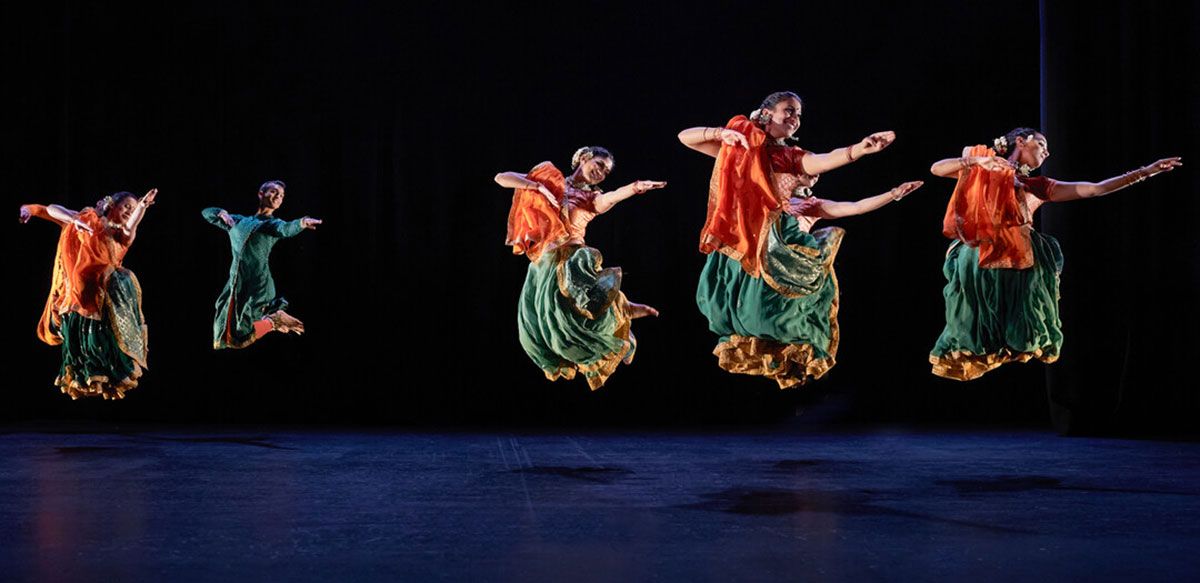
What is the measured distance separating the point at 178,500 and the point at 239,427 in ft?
9.26

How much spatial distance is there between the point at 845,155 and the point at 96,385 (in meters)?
3.90

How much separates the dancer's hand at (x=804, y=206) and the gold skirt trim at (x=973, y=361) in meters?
0.97

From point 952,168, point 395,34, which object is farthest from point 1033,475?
point 395,34

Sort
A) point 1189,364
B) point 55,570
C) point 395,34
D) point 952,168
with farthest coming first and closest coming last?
point 395,34 < point 1189,364 < point 952,168 < point 55,570

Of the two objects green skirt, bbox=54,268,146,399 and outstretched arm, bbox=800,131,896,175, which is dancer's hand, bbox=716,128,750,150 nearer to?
outstretched arm, bbox=800,131,896,175

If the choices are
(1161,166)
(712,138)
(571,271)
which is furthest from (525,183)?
(1161,166)

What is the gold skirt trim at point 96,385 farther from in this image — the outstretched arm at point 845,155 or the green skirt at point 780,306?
the outstretched arm at point 845,155

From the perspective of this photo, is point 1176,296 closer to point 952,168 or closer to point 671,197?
point 952,168

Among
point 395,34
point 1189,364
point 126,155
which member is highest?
point 395,34

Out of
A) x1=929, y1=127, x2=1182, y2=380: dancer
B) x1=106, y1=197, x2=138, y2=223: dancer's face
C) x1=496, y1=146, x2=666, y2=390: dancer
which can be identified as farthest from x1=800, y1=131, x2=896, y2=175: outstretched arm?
x1=106, y1=197, x2=138, y2=223: dancer's face

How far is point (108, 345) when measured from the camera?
5.95 meters

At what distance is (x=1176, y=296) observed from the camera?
597 centimetres

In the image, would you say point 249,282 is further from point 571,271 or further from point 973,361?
point 973,361

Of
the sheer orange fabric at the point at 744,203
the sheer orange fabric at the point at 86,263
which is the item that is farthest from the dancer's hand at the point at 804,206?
the sheer orange fabric at the point at 86,263
